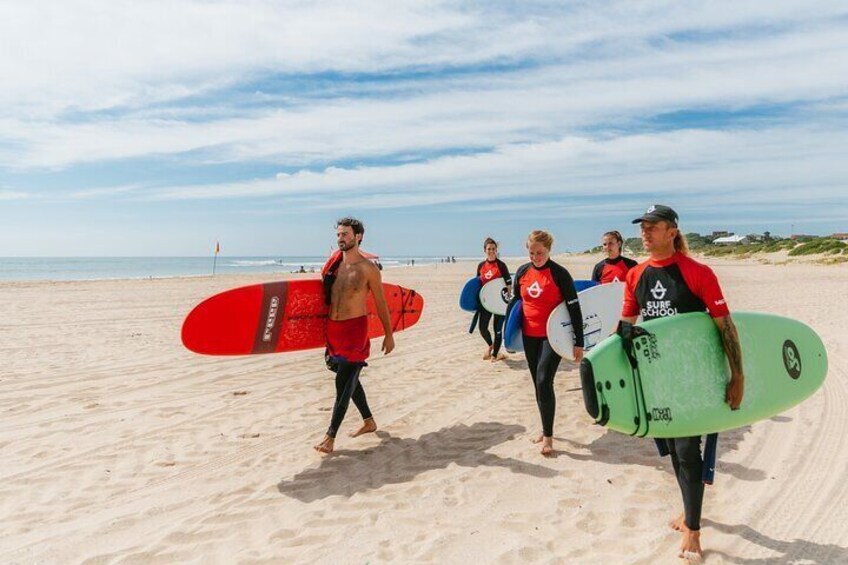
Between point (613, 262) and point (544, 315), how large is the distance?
2.86 meters

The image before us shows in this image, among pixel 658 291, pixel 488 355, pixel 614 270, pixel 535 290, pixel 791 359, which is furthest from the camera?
pixel 488 355

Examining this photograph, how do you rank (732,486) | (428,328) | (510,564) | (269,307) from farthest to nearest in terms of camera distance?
(428,328) < (269,307) < (732,486) < (510,564)

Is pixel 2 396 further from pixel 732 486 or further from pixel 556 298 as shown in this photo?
pixel 732 486

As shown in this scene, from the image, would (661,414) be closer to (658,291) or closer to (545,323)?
(658,291)

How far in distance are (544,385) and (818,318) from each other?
10872 millimetres

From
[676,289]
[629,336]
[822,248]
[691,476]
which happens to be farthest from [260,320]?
[822,248]

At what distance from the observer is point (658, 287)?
318 cm

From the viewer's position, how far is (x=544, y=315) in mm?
4766

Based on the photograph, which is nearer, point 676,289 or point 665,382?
point 676,289

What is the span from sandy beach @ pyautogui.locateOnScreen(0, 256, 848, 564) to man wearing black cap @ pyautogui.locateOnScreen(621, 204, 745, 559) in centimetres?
38

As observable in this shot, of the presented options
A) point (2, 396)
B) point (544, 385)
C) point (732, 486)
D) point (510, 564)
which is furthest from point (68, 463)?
point (732, 486)

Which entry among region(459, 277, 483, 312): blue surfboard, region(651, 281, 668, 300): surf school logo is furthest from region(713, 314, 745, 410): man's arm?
region(459, 277, 483, 312): blue surfboard

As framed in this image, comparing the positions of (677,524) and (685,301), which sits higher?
(685,301)

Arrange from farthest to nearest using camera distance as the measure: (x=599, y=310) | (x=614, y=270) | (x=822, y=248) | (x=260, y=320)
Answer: (x=822, y=248) < (x=614, y=270) < (x=599, y=310) < (x=260, y=320)
